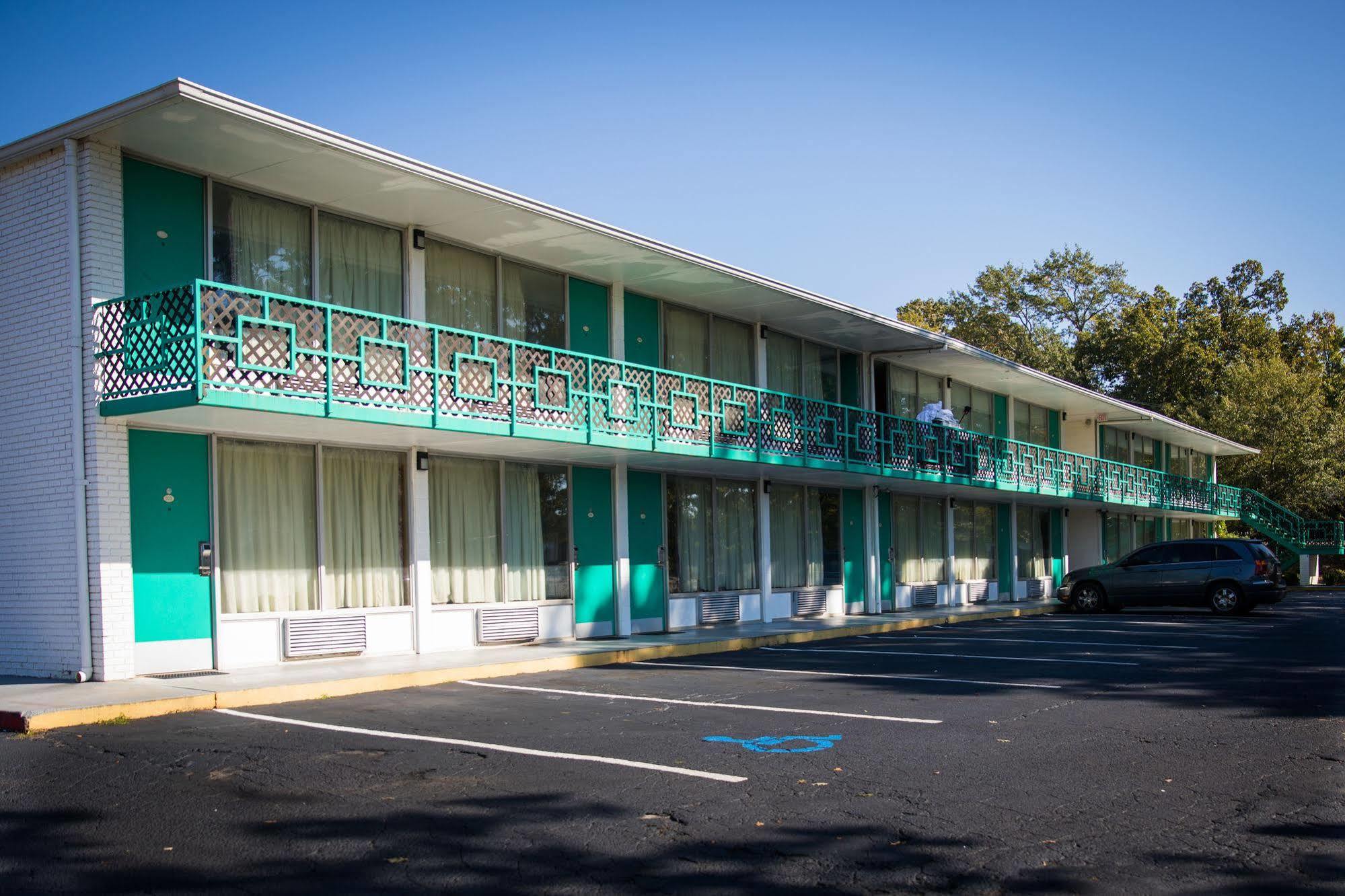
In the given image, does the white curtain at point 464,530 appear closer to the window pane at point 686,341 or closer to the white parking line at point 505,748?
the window pane at point 686,341

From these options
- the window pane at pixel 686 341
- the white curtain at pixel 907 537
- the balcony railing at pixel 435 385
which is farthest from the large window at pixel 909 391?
the window pane at pixel 686 341

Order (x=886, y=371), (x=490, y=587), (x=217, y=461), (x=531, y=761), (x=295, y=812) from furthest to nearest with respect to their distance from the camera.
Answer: (x=886, y=371), (x=490, y=587), (x=217, y=461), (x=531, y=761), (x=295, y=812)

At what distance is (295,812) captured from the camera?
657cm

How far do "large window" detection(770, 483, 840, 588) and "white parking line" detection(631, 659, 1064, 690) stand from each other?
25.0 ft

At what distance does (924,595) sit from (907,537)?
1514 millimetres

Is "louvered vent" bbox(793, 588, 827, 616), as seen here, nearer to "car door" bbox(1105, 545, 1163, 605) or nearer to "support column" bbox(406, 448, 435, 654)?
"car door" bbox(1105, 545, 1163, 605)

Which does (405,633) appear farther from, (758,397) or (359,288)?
(758,397)

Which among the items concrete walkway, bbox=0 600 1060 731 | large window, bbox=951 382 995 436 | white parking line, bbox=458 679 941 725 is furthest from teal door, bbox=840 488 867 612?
white parking line, bbox=458 679 941 725

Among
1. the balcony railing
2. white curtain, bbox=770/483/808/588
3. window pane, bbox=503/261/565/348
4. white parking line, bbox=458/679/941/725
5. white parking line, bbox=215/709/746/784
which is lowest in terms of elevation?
white parking line, bbox=458/679/941/725

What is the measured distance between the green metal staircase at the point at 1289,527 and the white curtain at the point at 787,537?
104 ft

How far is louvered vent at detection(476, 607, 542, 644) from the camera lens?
16547 millimetres

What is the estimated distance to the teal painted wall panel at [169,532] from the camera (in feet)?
41.2

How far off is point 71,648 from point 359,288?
5714 millimetres

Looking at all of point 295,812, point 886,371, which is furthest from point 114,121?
point 886,371
